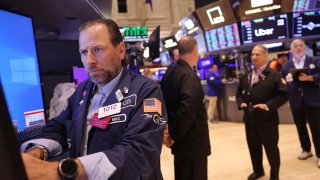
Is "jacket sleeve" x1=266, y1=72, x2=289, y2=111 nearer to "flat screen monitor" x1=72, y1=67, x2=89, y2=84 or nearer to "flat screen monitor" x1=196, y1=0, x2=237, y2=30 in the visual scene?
"flat screen monitor" x1=72, y1=67, x2=89, y2=84

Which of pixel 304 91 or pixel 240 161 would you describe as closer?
pixel 304 91

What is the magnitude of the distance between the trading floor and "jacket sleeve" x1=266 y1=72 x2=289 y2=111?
3.46ft

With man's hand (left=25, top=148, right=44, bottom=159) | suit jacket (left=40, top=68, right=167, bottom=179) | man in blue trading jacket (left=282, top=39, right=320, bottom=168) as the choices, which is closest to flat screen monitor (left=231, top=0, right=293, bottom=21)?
man in blue trading jacket (left=282, top=39, right=320, bottom=168)

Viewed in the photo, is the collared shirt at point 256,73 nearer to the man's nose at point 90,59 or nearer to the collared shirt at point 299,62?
the collared shirt at point 299,62

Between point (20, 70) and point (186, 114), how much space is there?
5.11ft

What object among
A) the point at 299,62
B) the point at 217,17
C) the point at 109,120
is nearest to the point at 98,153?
the point at 109,120

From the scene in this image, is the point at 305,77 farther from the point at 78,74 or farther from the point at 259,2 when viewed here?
the point at 259,2

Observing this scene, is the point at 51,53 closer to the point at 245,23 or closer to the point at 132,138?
the point at 132,138

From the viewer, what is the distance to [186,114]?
287 centimetres

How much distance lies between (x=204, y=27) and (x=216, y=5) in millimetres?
952

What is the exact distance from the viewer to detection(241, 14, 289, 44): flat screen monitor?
8.49 meters

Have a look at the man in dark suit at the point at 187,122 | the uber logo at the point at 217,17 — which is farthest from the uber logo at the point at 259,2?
the man in dark suit at the point at 187,122

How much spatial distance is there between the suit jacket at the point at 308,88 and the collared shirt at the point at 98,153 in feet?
12.9

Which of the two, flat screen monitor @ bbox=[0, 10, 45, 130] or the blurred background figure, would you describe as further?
the blurred background figure
